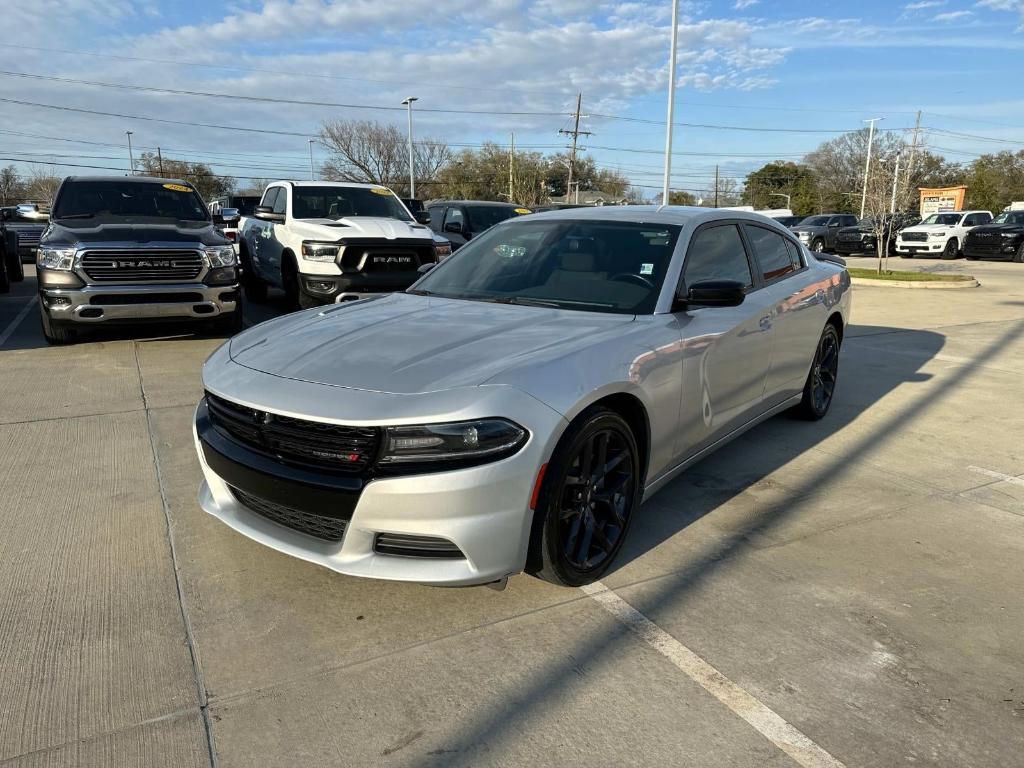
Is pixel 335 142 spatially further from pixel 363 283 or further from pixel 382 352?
pixel 382 352

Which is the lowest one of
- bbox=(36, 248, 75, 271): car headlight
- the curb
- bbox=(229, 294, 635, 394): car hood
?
the curb

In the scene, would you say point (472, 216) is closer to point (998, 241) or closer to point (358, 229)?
point (358, 229)

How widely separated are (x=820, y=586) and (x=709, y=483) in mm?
1210

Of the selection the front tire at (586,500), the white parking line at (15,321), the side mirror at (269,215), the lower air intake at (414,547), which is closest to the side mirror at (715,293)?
the front tire at (586,500)

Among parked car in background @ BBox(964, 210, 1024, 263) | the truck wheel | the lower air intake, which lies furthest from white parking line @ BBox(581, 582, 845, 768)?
parked car in background @ BBox(964, 210, 1024, 263)

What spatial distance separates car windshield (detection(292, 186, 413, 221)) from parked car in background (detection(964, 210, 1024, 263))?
76.4ft

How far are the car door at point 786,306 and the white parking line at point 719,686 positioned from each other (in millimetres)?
2165

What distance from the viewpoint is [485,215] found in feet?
46.0

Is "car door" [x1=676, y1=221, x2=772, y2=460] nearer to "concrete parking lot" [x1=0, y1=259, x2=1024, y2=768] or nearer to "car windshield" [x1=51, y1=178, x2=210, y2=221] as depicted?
"concrete parking lot" [x1=0, y1=259, x2=1024, y2=768]

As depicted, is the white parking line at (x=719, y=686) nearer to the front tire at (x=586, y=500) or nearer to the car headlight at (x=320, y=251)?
the front tire at (x=586, y=500)

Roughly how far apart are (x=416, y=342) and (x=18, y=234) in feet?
58.7

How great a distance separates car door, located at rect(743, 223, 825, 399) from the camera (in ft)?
15.4

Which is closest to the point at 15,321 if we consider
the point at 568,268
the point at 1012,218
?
the point at 568,268

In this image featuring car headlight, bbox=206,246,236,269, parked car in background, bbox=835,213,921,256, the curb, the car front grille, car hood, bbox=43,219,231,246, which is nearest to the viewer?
the car front grille
